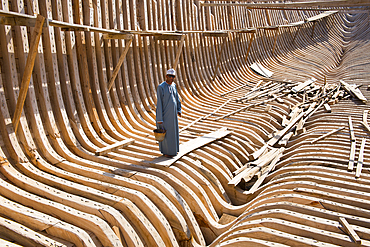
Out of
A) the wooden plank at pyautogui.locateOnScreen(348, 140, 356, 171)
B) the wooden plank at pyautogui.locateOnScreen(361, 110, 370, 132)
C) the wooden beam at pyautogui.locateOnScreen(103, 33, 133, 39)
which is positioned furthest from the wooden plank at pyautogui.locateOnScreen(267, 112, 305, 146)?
the wooden beam at pyautogui.locateOnScreen(103, 33, 133, 39)

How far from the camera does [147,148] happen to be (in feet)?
18.8

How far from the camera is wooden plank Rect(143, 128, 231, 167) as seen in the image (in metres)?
5.08

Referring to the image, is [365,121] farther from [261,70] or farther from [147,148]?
[261,70]

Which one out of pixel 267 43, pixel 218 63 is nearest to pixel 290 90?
pixel 218 63

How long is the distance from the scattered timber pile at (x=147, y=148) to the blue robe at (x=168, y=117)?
0.23 m

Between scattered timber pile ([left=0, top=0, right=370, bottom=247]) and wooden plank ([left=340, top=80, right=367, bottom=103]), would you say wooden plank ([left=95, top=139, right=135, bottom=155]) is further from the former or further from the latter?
→ wooden plank ([left=340, top=80, right=367, bottom=103])

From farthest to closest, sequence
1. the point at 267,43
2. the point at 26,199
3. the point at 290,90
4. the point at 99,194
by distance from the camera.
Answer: the point at 267,43, the point at 290,90, the point at 99,194, the point at 26,199

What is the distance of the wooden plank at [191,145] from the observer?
508 centimetres

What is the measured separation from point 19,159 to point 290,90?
324 inches

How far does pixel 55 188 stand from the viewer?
4203 mm

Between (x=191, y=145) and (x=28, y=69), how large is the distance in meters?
2.84

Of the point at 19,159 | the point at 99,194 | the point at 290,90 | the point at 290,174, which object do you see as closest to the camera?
the point at 99,194

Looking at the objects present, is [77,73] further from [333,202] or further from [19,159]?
[333,202]

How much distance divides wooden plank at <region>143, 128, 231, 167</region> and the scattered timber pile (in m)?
0.03
